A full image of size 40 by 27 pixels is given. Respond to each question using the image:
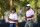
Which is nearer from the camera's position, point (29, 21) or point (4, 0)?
point (29, 21)

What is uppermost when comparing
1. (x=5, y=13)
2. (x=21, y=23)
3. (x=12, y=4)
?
(x=12, y=4)

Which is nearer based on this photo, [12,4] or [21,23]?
[21,23]

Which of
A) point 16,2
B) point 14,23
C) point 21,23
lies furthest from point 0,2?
point 14,23

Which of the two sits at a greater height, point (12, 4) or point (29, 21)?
point (12, 4)

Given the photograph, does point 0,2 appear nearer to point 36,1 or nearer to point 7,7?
point 7,7

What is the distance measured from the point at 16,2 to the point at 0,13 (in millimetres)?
1300

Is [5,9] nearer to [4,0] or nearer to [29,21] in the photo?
[4,0]

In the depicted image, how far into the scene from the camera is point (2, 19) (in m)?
8.77

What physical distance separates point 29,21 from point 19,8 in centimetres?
373

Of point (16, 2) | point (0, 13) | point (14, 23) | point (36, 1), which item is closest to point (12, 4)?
point (16, 2)

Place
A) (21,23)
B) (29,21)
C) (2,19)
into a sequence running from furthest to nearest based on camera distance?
(2,19) → (21,23) → (29,21)

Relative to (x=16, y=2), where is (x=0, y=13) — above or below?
below

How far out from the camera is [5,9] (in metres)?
9.13

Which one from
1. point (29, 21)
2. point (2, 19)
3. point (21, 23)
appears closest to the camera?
point (29, 21)
